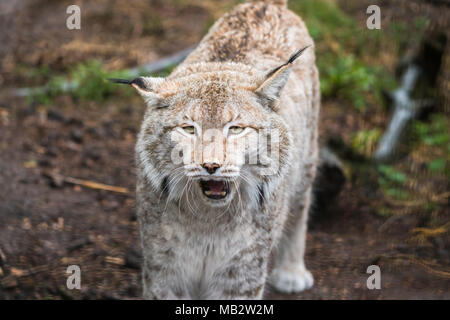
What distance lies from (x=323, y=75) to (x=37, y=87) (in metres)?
3.90

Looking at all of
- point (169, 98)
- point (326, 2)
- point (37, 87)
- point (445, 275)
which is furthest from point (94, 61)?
point (445, 275)

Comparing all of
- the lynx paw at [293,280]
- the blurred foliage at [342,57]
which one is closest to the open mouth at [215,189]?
the lynx paw at [293,280]

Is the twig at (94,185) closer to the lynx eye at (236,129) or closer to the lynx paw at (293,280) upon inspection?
the lynx paw at (293,280)

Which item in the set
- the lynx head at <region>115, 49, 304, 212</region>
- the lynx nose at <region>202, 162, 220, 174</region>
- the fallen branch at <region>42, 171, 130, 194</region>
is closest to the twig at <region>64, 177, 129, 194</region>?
the fallen branch at <region>42, 171, 130, 194</region>

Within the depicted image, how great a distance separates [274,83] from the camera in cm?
315

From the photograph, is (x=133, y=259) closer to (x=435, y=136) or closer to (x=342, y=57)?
(x=435, y=136)

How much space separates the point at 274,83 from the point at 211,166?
68 centimetres

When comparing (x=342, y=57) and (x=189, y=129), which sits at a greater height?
(x=342, y=57)

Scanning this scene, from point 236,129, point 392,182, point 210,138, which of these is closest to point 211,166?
point 210,138

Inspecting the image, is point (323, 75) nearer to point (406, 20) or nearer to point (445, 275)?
point (406, 20)

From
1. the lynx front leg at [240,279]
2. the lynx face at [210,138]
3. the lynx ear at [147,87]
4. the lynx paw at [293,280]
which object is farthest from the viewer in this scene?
the lynx paw at [293,280]

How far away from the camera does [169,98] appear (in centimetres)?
Result: 319

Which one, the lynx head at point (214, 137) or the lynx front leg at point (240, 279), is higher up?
the lynx head at point (214, 137)

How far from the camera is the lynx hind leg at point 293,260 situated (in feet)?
15.5
